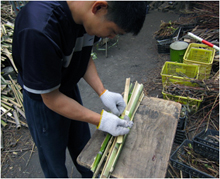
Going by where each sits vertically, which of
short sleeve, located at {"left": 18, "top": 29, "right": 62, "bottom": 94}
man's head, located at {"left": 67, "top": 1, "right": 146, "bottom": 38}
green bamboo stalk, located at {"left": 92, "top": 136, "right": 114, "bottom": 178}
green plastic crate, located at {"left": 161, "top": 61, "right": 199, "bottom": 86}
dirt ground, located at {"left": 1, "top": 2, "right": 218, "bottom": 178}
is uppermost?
man's head, located at {"left": 67, "top": 1, "right": 146, "bottom": 38}

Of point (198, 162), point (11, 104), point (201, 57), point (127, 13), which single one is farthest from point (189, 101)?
point (11, 104)

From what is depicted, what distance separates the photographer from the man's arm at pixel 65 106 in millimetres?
1498

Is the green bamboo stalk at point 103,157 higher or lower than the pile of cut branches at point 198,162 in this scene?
higher

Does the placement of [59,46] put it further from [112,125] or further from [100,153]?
[100,153]

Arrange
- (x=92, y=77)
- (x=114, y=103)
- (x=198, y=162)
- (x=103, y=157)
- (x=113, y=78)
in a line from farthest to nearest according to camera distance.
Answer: (x=113, y=78) → (x=198, y=162) → (x=92, y=77) → (x=114, y=103) → (x=103, y=157)

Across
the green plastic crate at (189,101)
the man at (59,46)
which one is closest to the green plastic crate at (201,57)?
the green plastic crate at (189,101)

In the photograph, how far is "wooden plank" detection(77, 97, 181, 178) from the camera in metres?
1.53

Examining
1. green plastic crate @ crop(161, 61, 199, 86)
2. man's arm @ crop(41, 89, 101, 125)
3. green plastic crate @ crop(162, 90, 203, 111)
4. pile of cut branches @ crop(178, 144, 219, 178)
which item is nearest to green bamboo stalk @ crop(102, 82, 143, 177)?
man's arm @ crop(41, 89, 101, 125)

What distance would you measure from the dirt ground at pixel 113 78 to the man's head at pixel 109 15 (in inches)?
103

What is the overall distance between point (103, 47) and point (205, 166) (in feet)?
16.1

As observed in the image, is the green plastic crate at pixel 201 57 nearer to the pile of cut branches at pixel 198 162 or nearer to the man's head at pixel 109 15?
the pile of cut branches at pixel 198 162

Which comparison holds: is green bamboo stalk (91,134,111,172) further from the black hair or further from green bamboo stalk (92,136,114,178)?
the black hair

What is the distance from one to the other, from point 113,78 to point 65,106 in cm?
367

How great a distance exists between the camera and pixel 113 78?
5.18m
